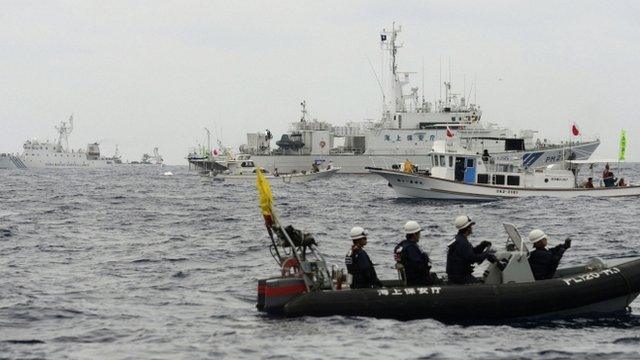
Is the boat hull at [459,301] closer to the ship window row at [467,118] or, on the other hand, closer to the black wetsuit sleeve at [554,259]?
the black wetsuit sleeve at [554,259]

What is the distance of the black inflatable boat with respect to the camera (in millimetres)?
14008

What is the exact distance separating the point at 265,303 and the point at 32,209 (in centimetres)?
3222

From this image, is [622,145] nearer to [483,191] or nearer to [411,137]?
[483,191]

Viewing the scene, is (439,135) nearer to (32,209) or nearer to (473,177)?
(473,177)

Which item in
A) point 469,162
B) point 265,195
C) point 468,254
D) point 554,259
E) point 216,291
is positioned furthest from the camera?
point 469,162

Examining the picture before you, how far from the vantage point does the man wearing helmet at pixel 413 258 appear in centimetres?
1441

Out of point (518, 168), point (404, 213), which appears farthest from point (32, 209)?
point (518, 168)

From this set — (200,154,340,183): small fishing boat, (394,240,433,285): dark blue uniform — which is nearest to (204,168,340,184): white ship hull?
(200,154,340,183): small fishing boat

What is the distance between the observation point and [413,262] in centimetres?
1455

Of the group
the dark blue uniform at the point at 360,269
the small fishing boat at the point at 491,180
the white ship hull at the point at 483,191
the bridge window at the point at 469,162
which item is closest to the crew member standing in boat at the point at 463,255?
the dark blue uniform at the point at 360,269

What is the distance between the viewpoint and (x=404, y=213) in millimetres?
40062

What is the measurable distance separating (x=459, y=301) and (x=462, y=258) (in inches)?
33.3

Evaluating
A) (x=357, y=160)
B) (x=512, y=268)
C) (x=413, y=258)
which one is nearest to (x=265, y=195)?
(x=413, y=258)

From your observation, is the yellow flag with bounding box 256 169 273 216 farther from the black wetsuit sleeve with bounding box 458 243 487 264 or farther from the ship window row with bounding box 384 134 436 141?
the ship window row with bounding box 384 134 436 141
